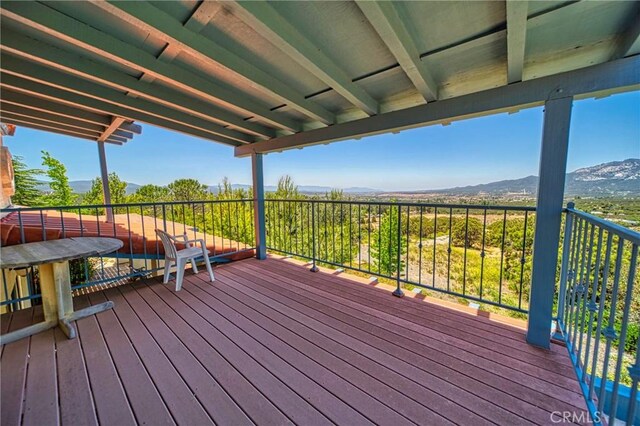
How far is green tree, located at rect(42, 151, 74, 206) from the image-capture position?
9.43 m

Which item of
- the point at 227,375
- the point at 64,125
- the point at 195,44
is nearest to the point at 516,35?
the point at 195,44

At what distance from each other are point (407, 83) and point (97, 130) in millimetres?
5212

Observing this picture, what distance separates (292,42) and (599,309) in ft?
7.33

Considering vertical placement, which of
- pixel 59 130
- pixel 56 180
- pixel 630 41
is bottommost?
pixel 56 180

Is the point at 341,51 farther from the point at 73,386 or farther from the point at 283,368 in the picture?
the point at 73,386

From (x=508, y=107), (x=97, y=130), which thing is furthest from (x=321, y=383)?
(x=97, y=130)

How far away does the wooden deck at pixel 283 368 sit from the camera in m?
1.33

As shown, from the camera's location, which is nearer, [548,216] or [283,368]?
[283,368]

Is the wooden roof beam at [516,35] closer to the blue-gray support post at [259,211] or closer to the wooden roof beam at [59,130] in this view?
the blue-gray support post at [259,211]

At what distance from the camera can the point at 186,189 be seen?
17.4m

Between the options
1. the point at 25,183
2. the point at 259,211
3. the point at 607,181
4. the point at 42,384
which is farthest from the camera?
the point at 25,183

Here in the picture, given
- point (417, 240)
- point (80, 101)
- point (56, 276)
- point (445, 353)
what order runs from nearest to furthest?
point (445, 353), point (56, 276), point (80, 101), point (417, 240)

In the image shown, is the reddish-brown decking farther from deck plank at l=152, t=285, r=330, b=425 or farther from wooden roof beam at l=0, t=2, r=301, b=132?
wooden roof beam at l=0, t=2, r=301, b=132

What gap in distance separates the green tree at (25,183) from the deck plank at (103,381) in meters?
10.7
